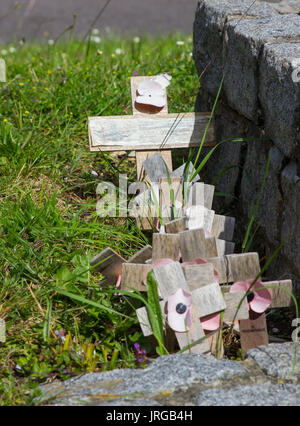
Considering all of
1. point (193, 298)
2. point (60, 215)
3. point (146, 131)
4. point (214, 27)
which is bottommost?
point (60, 215)

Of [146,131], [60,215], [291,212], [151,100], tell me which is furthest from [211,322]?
[151,100]

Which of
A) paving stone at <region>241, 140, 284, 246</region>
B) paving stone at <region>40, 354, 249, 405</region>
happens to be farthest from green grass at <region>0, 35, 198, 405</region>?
paving stone at <region>241, 140, 284, 246</region>

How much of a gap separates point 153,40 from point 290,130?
339cm

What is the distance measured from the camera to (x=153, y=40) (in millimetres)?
5250

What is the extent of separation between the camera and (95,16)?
21.7 ft

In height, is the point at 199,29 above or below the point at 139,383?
above

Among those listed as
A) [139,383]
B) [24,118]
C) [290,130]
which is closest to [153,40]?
[24,118]

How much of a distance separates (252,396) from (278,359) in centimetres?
22

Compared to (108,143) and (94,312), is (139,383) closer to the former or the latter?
(94,312)

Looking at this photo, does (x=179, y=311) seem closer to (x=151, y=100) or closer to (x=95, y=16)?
(x=151, y=100)

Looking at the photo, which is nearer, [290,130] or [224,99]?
[290,130]

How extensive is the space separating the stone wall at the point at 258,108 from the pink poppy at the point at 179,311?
1.49 ft

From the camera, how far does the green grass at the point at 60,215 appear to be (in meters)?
2.01
